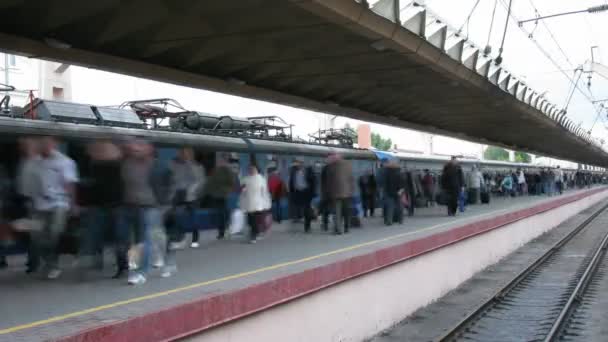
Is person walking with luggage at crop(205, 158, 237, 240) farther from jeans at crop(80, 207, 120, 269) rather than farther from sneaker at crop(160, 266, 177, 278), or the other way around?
jeans at crop(80, 207, 120, 269)

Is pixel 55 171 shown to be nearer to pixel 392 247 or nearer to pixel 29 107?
pixel 392 247

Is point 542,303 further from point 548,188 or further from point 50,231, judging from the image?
point 548,188

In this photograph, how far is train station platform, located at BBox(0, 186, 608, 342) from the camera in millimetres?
5027

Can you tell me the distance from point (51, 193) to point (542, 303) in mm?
9501

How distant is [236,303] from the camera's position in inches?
241

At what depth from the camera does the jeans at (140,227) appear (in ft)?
23.8

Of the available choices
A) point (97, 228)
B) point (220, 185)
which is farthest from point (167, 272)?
point (220, 185)

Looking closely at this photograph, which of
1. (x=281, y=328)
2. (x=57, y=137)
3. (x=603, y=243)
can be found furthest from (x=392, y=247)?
(x=603, y=243)

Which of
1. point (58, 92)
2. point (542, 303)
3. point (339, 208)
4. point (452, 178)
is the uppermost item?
point (58, 92)

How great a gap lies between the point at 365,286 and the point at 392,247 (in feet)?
3.55

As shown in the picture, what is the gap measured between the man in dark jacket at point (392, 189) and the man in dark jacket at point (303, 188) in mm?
1759

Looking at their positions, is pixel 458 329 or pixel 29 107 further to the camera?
pixel 29 107

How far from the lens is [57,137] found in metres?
11.0

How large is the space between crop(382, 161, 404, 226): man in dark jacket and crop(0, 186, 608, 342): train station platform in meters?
2.77
